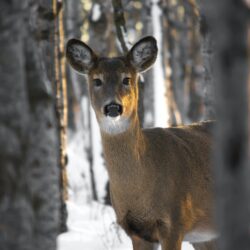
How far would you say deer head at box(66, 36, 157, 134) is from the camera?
20.8 ft

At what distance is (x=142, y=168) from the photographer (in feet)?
21.0

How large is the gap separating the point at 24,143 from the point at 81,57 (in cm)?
297

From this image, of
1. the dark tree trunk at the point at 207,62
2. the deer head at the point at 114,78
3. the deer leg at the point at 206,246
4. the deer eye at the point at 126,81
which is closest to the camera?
the deer head at the point at 114,78

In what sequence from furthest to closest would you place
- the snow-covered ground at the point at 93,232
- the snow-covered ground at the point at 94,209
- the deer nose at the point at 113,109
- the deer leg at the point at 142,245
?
→ the snow-covered ground at the point at 94,209, the snow-covered ground at the point at 93,232, the deer leg at the point at 142,245, the deer nose at the point at 113,109

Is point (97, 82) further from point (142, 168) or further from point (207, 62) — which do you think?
point (207, 62)

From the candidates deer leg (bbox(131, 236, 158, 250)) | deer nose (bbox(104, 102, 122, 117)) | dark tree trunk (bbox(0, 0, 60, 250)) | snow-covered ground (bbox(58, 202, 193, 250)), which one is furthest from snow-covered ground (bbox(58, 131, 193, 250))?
dark tree trunk (bbox(0, 0, 60, 250))

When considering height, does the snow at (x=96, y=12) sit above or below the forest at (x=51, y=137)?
above

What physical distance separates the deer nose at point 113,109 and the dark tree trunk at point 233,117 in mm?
3633

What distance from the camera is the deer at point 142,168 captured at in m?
6.26

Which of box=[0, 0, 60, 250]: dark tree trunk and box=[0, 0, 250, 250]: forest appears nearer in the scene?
box=[0, 0, 250, 250]: forest

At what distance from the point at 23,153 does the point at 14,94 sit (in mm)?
383

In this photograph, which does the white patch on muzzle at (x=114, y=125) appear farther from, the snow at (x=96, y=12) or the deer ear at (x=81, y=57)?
the snow at (x=96, y=12)

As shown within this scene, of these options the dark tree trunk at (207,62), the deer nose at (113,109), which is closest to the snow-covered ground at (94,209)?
the dark tree trunk at (207,62)

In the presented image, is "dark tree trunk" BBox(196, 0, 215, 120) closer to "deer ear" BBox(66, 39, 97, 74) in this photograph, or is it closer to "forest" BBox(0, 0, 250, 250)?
"forest" BBox(0, 0, 250, 250)
